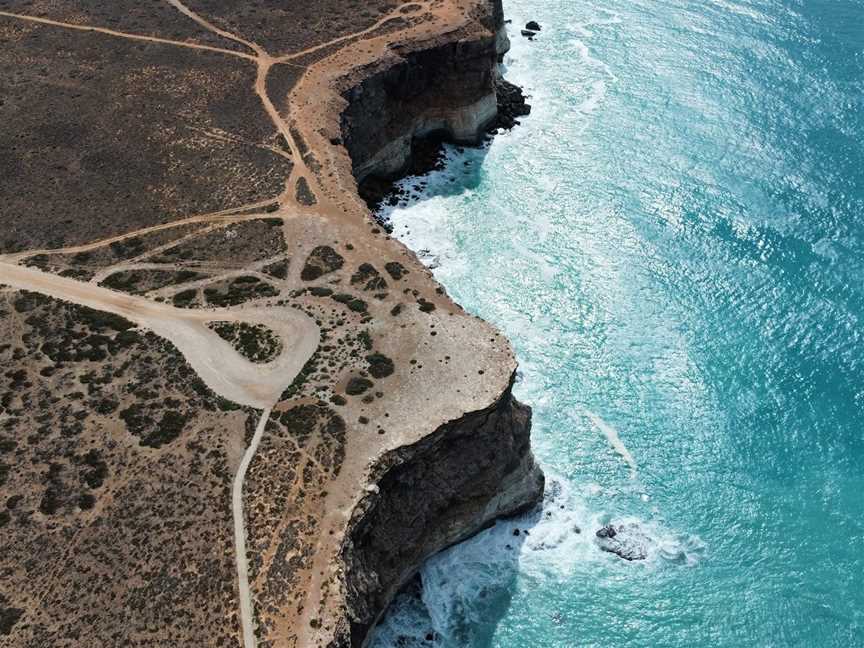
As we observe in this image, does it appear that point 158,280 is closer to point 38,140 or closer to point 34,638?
point 38,140

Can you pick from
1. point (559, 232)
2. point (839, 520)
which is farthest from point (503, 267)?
point (839, 520)

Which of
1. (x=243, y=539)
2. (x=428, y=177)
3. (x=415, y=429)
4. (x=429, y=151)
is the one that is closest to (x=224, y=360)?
(x=243, y=539)

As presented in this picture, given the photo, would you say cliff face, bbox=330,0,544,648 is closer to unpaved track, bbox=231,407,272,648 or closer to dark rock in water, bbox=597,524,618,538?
unpaved track, bbox=231,407,272,648

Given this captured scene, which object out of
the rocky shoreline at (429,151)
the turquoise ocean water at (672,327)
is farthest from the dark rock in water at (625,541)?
the rocky shoreline at (429,151)

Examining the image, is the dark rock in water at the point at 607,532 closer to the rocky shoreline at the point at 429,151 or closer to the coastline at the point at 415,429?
the coastline at the point at 415,429

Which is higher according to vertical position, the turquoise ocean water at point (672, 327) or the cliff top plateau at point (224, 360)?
the cliff top plateau at point (224, 360)
